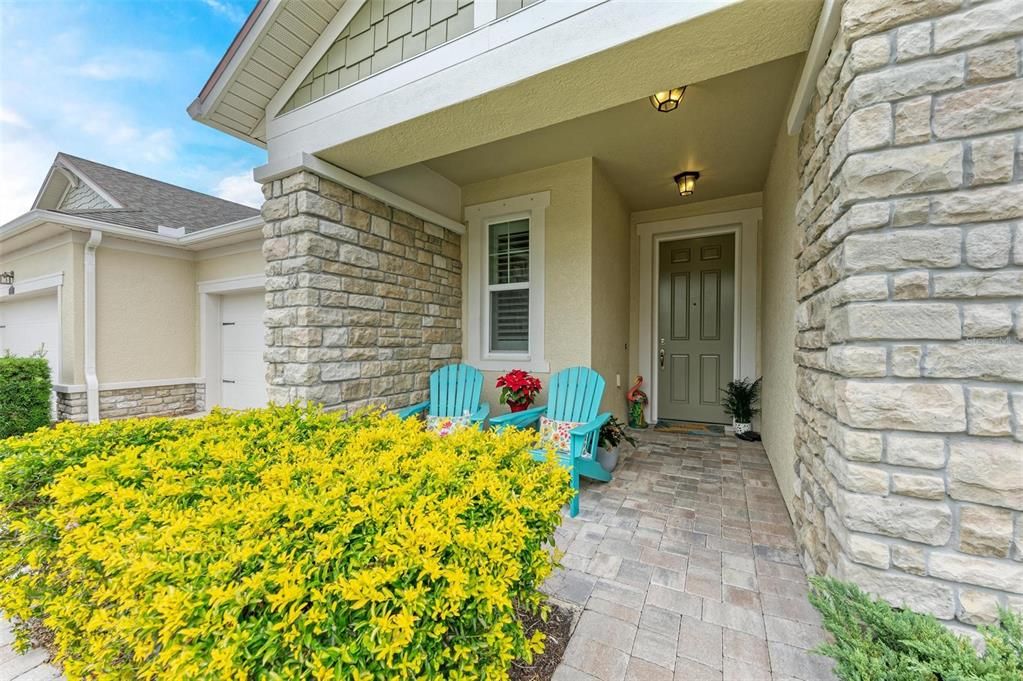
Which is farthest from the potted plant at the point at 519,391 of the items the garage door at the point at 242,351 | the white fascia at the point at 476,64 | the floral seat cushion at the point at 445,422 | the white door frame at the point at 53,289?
the white door frame at the point at 53,289

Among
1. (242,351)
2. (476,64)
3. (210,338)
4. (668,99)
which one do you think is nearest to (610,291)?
(668,99)

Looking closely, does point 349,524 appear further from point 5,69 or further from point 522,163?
point 5,69

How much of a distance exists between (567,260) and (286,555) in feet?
10.5

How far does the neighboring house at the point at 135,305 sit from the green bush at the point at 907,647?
5.50 meters

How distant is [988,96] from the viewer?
120 cm

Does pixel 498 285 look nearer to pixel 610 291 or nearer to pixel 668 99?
pixel 610 291

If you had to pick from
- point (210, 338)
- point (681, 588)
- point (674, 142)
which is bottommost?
point (681, 588)

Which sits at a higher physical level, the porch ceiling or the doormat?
the porch ceiling

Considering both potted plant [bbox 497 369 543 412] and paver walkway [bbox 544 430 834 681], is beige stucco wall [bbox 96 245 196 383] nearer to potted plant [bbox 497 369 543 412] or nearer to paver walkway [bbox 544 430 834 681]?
potted plant [bbox 497 369 543 412]

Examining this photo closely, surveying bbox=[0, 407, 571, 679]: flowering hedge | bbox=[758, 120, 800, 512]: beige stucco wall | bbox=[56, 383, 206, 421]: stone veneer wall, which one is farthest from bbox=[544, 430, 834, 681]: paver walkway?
bbox=[56, 383, 206, 421]: stone veneer wall

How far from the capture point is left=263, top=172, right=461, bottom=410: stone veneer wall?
110 inches

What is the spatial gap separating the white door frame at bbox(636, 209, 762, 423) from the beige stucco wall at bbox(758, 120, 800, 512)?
0.70 meters

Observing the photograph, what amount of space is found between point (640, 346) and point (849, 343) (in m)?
3.76

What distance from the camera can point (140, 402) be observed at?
515 cm
